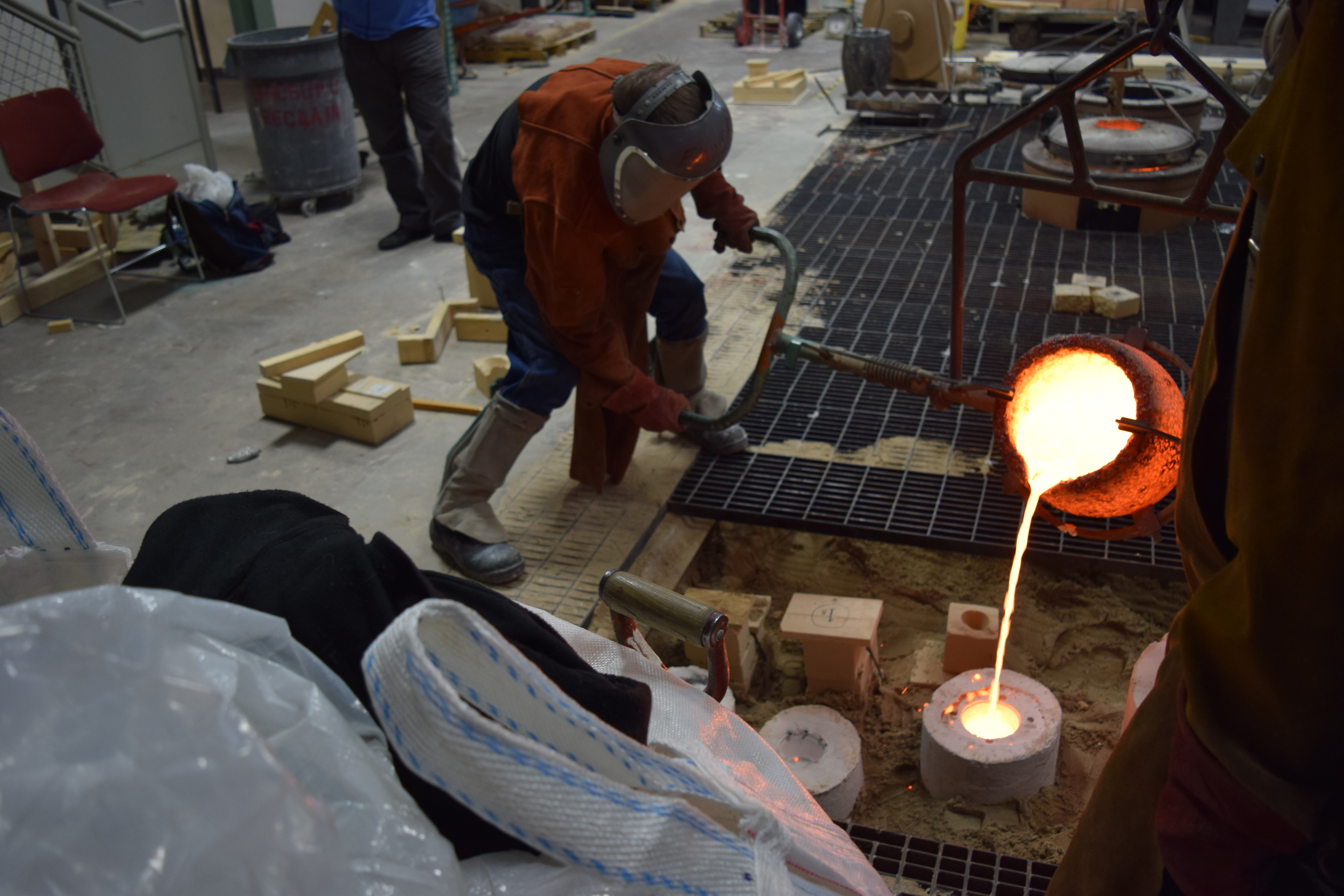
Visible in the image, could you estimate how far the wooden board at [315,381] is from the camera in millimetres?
3865

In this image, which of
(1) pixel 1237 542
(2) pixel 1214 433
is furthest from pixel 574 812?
(2) pixel 1214 433

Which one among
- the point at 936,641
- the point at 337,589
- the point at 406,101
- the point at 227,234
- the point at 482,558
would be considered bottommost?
the point at 936,641

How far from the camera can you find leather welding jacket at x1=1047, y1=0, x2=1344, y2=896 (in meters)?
0.87

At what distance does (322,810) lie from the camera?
772 mm

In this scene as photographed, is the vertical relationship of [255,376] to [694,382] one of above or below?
below

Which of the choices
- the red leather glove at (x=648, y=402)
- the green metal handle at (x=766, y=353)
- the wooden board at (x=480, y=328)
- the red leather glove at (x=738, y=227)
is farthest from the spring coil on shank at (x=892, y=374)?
the wooden board at (x=480, y=328)

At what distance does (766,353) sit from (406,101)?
391 centimetres

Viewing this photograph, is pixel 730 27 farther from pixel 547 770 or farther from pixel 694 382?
pixel 547 770

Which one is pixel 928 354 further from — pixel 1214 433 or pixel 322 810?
pixel 322 810

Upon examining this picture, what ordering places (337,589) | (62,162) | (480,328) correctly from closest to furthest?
1. (337,589)
2. (480,328)
3. (62,162)

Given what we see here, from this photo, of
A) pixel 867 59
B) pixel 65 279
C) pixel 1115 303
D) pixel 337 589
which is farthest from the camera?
pixel 867 59

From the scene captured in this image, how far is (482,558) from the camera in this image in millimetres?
3055

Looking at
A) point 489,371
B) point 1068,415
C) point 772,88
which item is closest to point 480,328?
point 489,371

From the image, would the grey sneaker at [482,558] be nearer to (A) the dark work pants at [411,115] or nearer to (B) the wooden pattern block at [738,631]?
(B) the wooden pattern block at [738,631]
